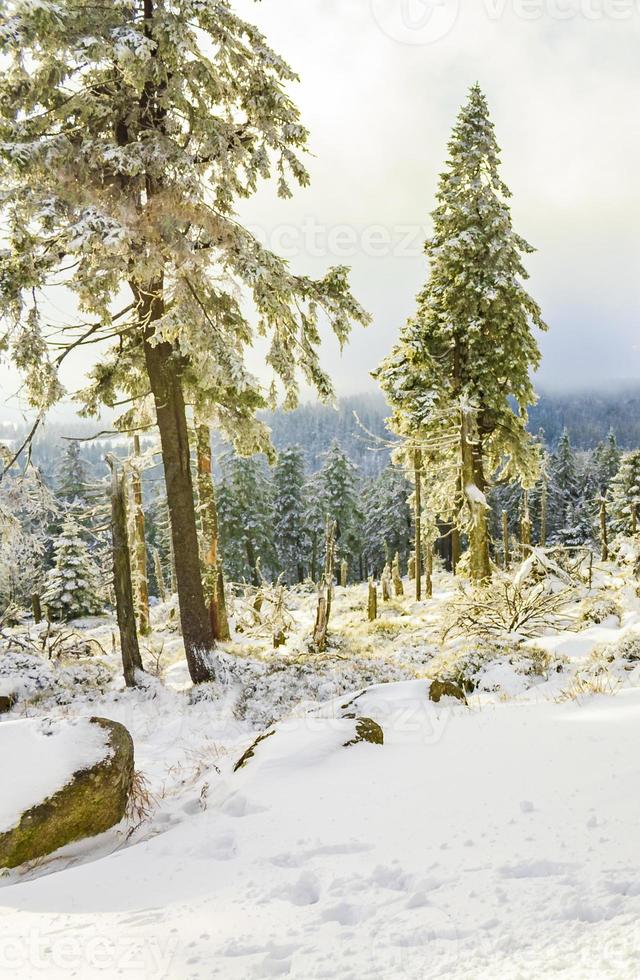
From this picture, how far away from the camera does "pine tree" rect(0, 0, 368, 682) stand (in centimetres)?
779

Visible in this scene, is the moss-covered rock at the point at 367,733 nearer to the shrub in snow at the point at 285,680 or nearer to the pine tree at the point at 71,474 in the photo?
the shrub in snow at the point at 285,680

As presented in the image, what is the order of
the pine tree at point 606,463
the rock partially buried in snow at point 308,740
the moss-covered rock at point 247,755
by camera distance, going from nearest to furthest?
the rock partially buried in snow at point 308,740 → the moss-covered rock at point 247,755 → the pine tree at point 606,463

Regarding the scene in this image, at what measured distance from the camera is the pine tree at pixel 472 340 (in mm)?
15086

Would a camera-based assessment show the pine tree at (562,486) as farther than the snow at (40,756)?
Yes

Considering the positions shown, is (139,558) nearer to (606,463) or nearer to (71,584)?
(71,584)

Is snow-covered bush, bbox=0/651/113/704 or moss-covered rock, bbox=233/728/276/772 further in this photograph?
snow-covered bush, bbox=0/651/113/704

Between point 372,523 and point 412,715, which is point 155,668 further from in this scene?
point 372,523

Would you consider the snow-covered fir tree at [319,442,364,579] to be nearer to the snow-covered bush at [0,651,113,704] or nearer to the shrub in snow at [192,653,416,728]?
the shrub in snow at [192,653,416,728]

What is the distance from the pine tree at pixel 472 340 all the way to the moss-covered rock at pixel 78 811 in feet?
39.2

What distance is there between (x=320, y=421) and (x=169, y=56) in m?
188

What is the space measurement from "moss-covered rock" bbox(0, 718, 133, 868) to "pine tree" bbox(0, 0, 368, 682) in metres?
4.97

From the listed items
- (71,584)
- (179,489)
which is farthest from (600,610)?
(71,584)

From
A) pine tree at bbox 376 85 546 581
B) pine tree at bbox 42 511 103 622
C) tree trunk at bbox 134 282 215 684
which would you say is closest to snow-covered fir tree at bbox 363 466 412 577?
pine tree at bbox 42 511 103 622

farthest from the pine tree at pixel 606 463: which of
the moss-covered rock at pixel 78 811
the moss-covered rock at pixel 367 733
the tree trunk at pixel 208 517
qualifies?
the moss-covered rock at pixel 78 811
